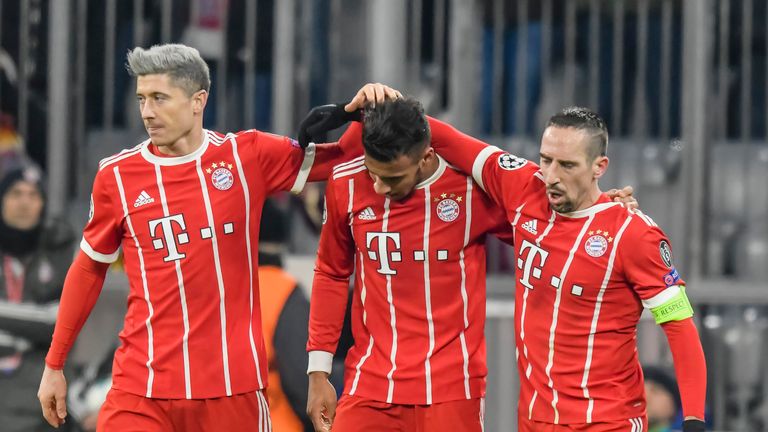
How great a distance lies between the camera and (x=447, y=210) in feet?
15.9

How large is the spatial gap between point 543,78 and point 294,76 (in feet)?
4.21

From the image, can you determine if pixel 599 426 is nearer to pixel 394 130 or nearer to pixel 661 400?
pixel 394 130

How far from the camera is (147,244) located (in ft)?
15.4

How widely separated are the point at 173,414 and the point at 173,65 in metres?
1.08

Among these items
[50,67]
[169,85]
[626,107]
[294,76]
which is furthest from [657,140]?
[169,85]

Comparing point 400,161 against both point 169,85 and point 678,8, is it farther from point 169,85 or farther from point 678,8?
point 678,8

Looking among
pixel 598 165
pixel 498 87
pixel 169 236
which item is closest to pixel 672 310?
pixel 598 165

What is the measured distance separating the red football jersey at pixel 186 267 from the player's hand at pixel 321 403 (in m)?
0.28

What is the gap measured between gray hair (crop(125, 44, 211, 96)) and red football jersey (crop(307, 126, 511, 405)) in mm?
565

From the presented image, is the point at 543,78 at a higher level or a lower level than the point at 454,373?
higher

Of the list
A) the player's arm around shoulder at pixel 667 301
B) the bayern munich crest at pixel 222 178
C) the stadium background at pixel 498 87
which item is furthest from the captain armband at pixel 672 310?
the stadium background at pixel 498 87

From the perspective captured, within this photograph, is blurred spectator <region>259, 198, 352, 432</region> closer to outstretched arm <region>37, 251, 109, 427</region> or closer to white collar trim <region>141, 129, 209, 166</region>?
outstretched arm <region>37, 251, 109, 427</region>

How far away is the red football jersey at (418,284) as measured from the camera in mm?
4789

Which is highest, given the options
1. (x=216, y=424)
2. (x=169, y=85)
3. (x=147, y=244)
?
(x=169, y=85)
